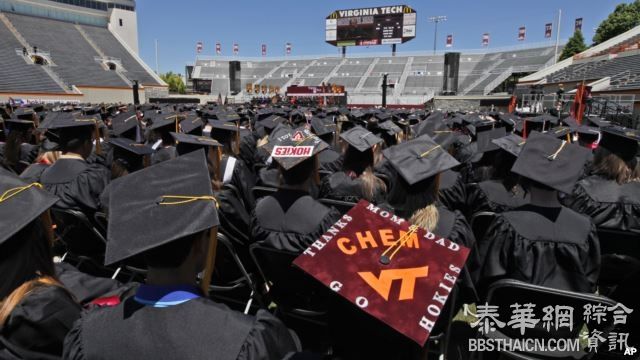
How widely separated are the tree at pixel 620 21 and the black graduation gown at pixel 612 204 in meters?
48.4

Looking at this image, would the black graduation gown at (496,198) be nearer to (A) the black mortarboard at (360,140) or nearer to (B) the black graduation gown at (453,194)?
(B) the black graduation gown at (453,194)

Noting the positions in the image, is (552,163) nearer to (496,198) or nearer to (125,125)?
(496,198)

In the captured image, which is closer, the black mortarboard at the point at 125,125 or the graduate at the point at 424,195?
the graduate at the point at 424,195

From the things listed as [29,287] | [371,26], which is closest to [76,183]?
[29,287]

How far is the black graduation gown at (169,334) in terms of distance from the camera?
41.8 inches

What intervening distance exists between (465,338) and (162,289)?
2858mm

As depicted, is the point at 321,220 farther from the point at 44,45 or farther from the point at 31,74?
the point at 44,45

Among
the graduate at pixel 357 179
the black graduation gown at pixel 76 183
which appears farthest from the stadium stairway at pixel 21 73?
the graduate at pixel 357 179

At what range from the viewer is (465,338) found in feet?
10.7

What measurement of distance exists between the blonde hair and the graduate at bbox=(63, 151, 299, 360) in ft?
3.69

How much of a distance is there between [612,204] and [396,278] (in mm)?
2775

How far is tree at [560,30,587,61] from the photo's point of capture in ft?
135

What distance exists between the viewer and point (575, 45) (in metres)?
41.7

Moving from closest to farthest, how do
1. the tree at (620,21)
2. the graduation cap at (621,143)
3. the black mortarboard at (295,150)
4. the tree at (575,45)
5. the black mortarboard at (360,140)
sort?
the black mortarboard at (295,150) < the graduation cap at (621,143) < the black mortarboard at (360,140) < the tree at (620,21) < the tree at (575,45)
